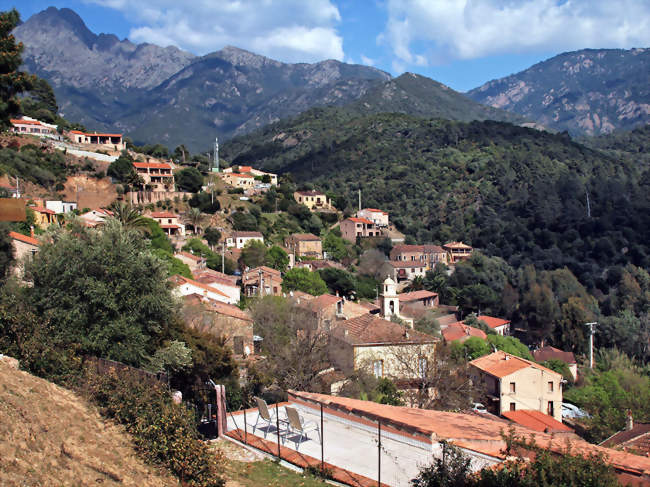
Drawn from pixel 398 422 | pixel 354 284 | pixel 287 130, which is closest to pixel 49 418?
pixel 398 422

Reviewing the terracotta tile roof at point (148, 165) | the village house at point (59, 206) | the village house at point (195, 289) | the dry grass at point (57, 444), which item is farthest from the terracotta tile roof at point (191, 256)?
the dry grass at point (57, 444)

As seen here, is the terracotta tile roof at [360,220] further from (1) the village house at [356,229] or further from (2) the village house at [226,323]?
(2) the village house at [226,323]

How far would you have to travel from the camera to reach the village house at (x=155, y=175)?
59.3 meters

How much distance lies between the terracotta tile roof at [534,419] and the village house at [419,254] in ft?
136

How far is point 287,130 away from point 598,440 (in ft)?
475

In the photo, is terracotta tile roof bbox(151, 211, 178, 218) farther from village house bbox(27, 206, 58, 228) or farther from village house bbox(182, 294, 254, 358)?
village house bbox(182, 294, 254, 358)

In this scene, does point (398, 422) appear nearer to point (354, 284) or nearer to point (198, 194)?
point (354, 284)

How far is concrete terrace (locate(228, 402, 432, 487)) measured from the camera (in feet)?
25.9

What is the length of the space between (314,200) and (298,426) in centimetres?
6896

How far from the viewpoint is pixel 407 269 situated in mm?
63812

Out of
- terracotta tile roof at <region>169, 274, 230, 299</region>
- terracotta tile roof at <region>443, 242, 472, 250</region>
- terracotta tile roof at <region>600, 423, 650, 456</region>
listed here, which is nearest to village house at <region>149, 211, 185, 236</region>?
terracotta tile roof at <region>169, 274, 230, 299</region>

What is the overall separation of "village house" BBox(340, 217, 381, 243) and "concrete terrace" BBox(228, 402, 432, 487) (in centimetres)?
6008

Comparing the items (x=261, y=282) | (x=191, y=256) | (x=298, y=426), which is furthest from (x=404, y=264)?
(x=298, y=426)

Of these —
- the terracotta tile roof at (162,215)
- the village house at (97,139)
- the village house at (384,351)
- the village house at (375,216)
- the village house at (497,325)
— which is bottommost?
the village house at (497,325)
